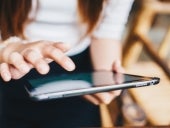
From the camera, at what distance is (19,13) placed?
48cm

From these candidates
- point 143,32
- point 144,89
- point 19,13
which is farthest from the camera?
point 143,32

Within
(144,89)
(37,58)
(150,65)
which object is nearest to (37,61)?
(37,58)

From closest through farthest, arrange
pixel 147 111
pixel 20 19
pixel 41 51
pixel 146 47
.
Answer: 1. pixel 41 51
2. pixel 20 19
3. pixel 147 111
4. pixel 146 47

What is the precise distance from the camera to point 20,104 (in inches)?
21.8

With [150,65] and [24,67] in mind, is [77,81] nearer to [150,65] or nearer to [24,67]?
[24,67]

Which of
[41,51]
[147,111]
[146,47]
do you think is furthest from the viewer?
[146,47]

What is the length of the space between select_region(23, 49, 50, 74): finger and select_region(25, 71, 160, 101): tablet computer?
2 centimetres

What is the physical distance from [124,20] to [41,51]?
0.74 ft

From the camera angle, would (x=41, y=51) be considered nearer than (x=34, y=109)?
Yes

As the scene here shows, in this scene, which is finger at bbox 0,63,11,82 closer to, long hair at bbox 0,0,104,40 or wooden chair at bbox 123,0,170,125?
long hair at bbox 0,0,104,40

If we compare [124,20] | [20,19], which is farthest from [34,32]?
→ [124,20]

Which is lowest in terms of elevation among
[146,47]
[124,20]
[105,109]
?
[105,109]

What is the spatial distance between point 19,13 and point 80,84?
0.16 m

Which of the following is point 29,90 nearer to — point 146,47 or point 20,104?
point 20,104
